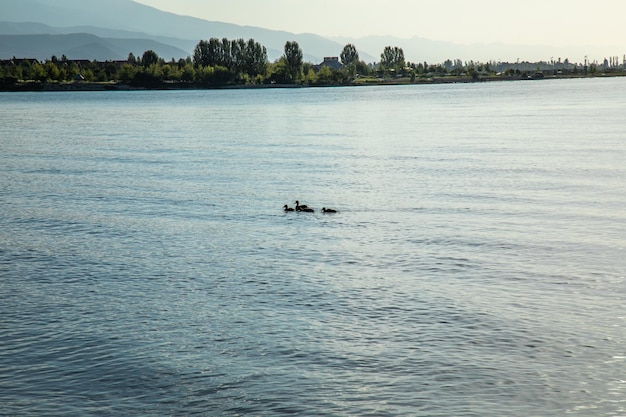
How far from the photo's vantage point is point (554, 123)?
90250 millimetres

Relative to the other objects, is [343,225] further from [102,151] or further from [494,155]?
[102,151]

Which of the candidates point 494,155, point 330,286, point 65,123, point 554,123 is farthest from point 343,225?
point 65,123

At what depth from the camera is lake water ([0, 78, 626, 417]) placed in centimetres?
1502

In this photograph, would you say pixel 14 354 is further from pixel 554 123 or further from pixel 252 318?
pixel 554 123

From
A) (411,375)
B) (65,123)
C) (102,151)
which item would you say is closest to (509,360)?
(411,375)

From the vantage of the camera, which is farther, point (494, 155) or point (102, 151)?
point (102, 151)

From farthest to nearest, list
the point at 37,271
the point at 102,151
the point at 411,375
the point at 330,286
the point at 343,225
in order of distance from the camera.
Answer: the point at 102,151 → the point at 343,225 → the point at 37,271 → the point at 330,286 → the point at 411,375

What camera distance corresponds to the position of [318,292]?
21.7 metres

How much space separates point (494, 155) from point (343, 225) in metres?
28.9

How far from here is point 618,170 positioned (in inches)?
1768

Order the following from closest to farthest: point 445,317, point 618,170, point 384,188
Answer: point 445,317, point 384,188, point 618,170

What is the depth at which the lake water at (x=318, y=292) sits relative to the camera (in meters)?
15.0

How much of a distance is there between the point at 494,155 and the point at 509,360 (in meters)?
43.0

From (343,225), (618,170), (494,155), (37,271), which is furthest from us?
(494,155)
